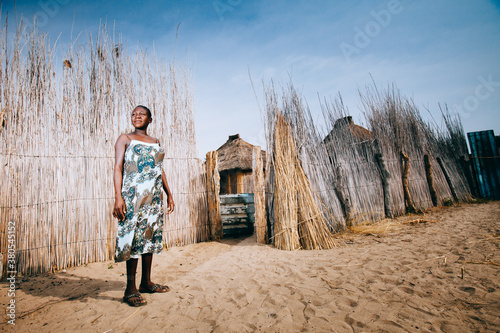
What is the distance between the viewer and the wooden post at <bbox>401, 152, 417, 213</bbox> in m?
5.50

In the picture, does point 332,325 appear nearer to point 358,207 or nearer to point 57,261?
point 57,261

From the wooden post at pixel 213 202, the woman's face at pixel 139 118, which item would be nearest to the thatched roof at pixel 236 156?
the wooden post at pixel 213 202

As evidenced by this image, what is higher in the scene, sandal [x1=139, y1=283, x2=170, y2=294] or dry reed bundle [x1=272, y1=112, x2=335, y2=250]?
dry reed bundle [x1=272, y1=112, x2=335, y2=250]

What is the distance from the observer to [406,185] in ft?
18.4

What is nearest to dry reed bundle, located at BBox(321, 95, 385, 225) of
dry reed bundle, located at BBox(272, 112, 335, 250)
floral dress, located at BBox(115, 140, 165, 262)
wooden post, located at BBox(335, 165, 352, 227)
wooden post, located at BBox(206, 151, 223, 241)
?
wooden post, located at BBox(335, 165, 352, 227)

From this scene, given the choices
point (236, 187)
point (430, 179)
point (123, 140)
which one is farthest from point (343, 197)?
point (236, 187)

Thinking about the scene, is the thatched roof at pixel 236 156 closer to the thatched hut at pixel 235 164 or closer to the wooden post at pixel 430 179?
the thatched hut at pixel 235 164

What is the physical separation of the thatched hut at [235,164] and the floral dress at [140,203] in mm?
6981

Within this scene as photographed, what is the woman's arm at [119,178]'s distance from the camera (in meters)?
1.88

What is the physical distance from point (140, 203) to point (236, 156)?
7464 mm

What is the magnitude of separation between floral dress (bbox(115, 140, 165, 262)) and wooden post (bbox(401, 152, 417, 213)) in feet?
19.0

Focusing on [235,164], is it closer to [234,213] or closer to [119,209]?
[234,213]

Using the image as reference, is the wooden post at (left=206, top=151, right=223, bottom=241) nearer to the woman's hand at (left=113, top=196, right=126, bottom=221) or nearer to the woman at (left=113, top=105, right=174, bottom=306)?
the woman at (left=113, top=105, right=174, bottom=306)

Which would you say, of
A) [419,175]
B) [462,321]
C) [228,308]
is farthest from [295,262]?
[419,175]
